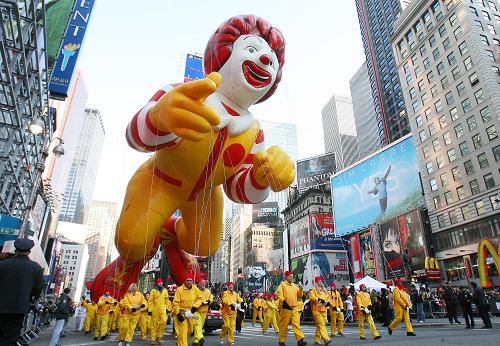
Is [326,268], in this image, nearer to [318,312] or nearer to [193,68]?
[193,68]

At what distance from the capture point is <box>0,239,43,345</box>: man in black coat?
162 inches

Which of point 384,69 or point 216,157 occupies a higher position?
point 384,69

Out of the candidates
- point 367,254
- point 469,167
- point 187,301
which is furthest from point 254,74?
point 367,254

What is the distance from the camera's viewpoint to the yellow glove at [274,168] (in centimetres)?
638

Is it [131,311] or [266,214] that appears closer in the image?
[131,311]

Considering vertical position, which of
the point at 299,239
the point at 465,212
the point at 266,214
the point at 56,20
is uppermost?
the point at 266,214

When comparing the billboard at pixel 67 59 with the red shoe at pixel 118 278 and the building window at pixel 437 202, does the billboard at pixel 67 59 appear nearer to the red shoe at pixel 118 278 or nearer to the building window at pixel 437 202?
the red shoe at pixel 118 278

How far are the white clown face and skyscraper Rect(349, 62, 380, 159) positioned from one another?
95368 millimetres

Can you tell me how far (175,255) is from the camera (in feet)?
27.8

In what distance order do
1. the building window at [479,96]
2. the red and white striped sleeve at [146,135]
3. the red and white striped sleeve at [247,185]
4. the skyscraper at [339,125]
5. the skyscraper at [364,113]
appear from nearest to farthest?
the red and white striped sleeve at [146,135] → the red and white striped sleeve at [247,185] → the building window at [479,96] → the skyscraper at [364,113] → the skyscraper at [339,125]

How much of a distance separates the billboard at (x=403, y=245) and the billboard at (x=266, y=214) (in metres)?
57.7

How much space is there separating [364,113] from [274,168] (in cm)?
10791

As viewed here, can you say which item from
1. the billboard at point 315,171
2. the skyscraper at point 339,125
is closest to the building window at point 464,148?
the billboard at point 315,171

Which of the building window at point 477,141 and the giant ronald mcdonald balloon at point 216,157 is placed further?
the building window at point 477,141
